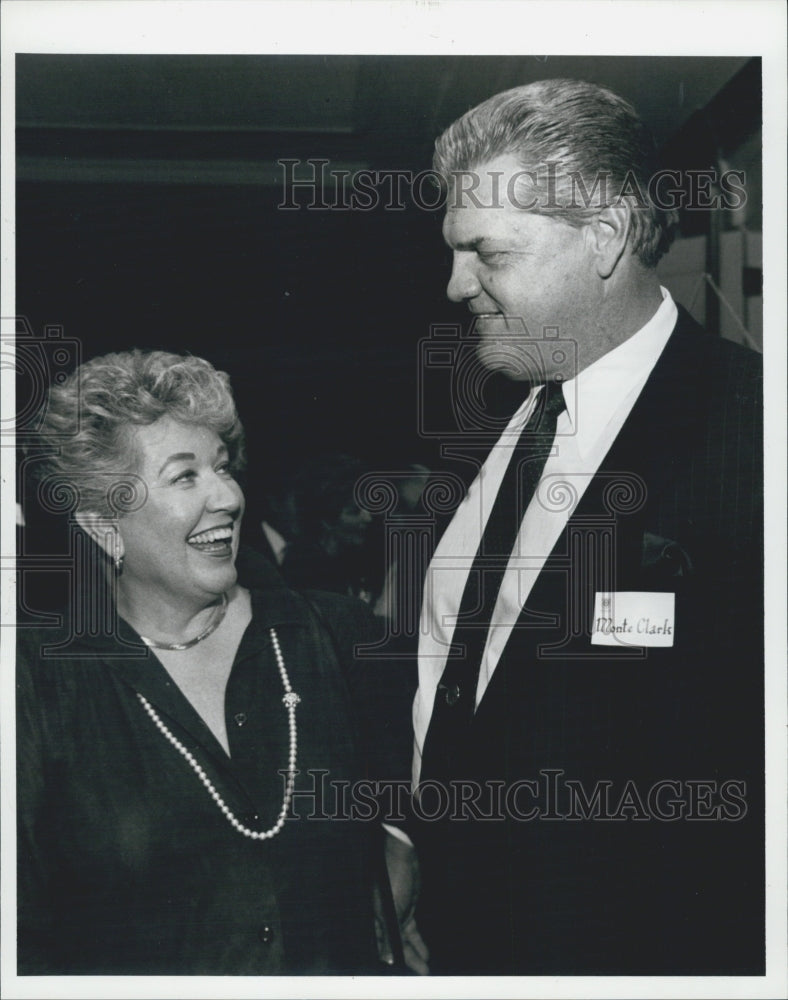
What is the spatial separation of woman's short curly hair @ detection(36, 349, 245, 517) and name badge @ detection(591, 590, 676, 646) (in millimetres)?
786

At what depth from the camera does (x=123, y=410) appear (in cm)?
198

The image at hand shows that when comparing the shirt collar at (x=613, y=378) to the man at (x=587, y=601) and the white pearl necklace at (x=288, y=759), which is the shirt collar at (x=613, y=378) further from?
the white pearl necklace at (x=288, y=759)

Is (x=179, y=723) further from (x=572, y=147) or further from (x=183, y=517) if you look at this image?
(x=572, y=147)

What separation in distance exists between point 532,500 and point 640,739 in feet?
1.73

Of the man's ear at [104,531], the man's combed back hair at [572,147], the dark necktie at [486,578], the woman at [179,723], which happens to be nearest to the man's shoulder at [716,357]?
the man's combed back hair at [572,147]

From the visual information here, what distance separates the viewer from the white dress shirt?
1.99m

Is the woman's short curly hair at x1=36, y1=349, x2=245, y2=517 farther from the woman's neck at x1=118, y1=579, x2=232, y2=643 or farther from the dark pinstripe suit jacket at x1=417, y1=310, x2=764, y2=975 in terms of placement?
the dark pinstripe suit jacket at x1=417, y1=310, x2=764, y2=975

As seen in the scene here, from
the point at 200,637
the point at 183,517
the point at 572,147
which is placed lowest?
the point at 200,637

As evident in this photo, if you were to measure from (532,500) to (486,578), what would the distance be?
0.60 ft

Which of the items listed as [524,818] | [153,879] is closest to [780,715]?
[524,818]

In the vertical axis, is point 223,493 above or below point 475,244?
below

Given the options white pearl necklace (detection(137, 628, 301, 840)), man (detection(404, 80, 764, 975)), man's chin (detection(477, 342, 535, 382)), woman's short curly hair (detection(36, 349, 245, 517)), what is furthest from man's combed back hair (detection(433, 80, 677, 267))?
white pearl necklace (detection(137, 628, 301, 840))

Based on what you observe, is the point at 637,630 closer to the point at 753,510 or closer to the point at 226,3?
the point at 753,510

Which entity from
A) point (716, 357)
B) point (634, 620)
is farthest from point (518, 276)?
point (634, 620)
